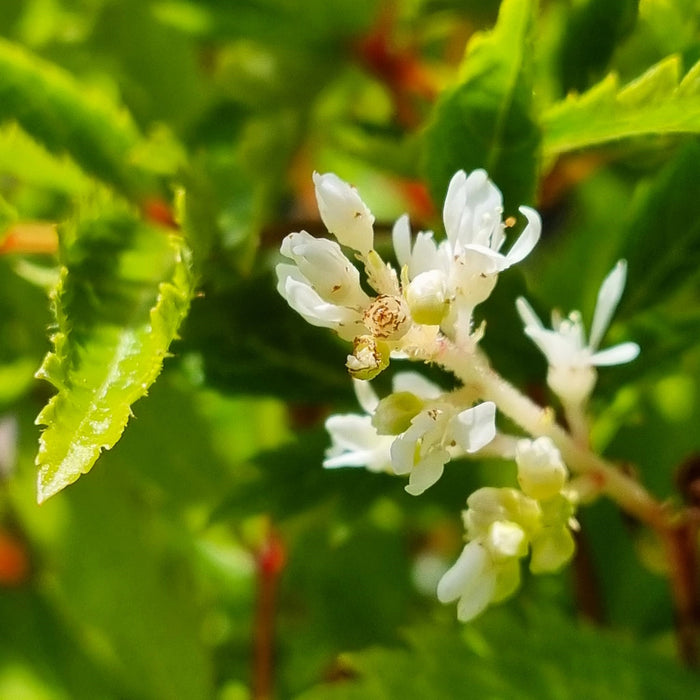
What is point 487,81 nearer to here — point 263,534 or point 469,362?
point 469,362

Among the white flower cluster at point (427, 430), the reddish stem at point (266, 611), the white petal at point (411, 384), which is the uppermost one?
the white petal at point (411, 384)

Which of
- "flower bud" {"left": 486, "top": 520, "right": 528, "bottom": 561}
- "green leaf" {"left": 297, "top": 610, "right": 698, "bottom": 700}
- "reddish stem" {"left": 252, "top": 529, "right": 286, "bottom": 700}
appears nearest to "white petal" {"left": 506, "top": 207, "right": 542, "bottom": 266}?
"flower bud" {"left": 486, "top": 520, "right": 528, "bottom": 561}

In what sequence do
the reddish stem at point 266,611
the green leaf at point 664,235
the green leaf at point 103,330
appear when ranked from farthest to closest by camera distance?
Result: the reddish stem at point 266,611, the green leaf at point 664,235, the green leaf at point 103,330

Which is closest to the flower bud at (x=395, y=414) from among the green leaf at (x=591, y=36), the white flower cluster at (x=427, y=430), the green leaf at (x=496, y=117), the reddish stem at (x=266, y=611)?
the white flower cluster at (x=427, y=430)

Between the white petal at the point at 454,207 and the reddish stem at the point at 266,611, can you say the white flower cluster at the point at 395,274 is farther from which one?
the reddish stem at the point at 266,611

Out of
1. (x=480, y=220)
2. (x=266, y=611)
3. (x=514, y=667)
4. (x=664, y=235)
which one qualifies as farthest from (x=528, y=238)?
(x=266, y=611)
